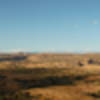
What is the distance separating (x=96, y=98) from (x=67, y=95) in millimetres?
4120

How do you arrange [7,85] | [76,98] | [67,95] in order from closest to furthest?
[76,98] < [67,95] < [7,85]

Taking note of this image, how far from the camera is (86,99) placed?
67.3ft

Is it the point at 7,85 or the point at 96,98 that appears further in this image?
the point at 7,85

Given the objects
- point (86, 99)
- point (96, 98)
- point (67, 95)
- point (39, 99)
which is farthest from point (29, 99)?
point (96, 98)

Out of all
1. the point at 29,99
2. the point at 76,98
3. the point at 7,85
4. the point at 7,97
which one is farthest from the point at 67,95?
the point at 7,85

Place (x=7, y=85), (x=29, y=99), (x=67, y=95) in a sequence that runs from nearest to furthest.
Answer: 1. (x=29, y=99)
2. (x=67, y=95)
3. (x=7, y=85)

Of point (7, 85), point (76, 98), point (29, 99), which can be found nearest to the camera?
point (29, 99)

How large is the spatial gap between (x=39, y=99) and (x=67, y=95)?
16.0ft

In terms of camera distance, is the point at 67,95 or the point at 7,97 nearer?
the point at 7,97

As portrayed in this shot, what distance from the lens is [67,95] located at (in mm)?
22562

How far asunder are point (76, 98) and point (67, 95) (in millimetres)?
1867

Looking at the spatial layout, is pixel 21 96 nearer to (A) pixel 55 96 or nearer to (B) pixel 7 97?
(B) pixel 7 97

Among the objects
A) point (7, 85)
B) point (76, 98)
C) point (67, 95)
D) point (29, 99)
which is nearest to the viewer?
point (29, 99)

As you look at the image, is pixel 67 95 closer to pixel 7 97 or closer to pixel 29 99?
pixel 29 99
